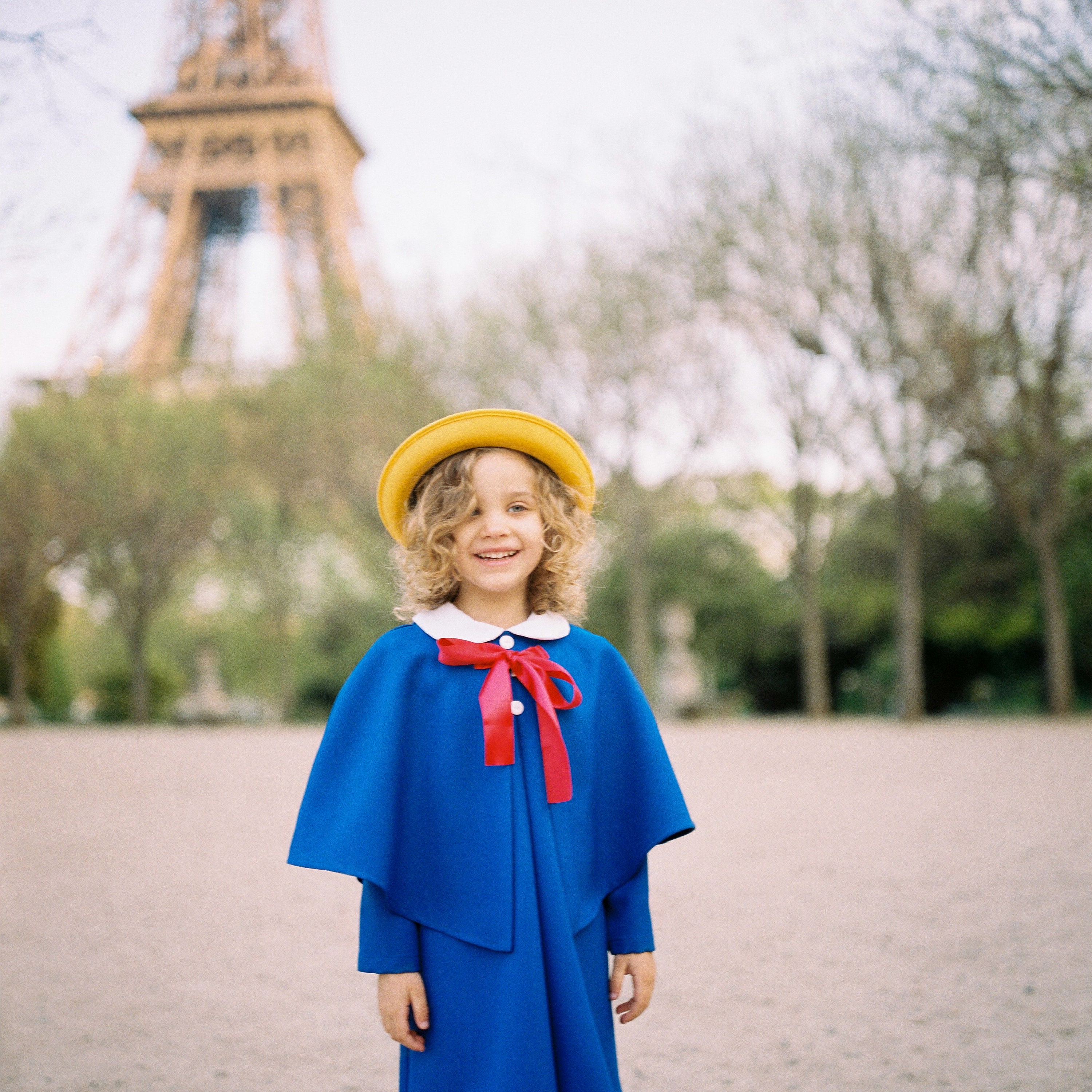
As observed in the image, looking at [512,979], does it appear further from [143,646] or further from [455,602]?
[143,646]

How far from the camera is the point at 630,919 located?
1838 mm

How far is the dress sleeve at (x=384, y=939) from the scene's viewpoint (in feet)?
5.42

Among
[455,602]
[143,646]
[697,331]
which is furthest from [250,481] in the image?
[455,602]

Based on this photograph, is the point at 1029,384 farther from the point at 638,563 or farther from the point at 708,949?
the point at 708,949

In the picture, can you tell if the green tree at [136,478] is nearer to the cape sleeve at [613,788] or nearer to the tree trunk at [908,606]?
the tree trunk at [908,606]

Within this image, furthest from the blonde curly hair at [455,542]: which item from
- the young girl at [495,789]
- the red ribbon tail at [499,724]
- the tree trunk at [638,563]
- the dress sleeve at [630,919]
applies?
the tree trunk at [638,563]

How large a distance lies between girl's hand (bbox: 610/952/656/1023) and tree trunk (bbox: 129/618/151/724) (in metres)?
19.6

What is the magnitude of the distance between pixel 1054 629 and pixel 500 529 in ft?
47.3

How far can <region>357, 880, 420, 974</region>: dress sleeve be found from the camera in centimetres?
165

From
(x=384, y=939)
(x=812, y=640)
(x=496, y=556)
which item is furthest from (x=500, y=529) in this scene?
(x=812, y=640)

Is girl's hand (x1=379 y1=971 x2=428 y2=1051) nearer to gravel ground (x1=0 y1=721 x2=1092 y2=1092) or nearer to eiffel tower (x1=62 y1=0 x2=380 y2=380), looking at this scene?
gravel ground (x1=0 y1=721 x2=1092 y2=1092)

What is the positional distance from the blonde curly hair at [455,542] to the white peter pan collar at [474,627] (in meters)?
0.06

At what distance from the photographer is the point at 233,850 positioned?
6.30 m

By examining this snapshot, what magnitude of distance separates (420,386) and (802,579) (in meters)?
7.41
